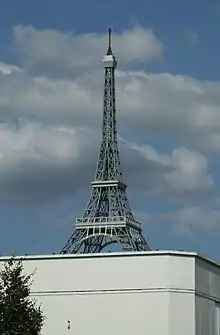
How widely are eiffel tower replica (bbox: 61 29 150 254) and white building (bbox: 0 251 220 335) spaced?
3519 centimetres

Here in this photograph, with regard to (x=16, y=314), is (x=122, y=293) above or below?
above

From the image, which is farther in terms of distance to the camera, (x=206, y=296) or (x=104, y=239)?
(x=104, y=239)

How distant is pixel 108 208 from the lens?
98438 mm

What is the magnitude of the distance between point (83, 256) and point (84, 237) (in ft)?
140

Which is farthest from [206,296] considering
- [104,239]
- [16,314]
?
[104,239]

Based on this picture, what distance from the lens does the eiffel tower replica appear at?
9206 cm

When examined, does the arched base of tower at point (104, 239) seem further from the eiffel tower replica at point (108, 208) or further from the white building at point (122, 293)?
the white building at point (122, 293)

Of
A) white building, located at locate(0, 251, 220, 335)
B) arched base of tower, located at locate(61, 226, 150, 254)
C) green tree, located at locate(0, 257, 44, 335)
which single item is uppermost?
arched base of tower, located at locate(61, 226, 150, 254)

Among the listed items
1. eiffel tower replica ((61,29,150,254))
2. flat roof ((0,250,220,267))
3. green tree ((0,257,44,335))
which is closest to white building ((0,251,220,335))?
flat roof ((0,250,220,267))

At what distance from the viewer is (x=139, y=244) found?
9212 centimetres

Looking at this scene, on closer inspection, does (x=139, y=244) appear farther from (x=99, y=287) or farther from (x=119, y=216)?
(x=99, y=287)

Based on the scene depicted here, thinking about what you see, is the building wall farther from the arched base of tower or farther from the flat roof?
the arched base of tower

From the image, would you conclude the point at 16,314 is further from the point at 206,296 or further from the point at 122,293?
the point at 206,296

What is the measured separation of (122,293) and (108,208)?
4816cm
